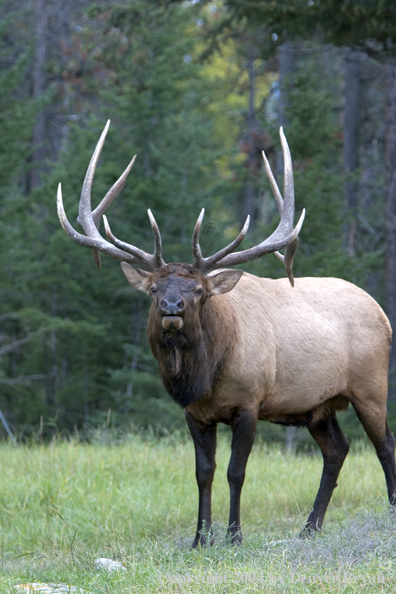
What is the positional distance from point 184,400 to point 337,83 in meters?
19.0

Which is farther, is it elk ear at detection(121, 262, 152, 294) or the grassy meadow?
elk ear at detection(121, 262, 152, 294)

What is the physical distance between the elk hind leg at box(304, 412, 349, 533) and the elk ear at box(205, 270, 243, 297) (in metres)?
1.69

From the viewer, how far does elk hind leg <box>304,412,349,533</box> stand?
21.5ft

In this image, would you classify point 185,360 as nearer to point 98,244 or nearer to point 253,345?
point 253,345

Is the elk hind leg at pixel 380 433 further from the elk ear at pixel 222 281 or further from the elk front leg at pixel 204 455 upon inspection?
the elk ear at pixel 222 281

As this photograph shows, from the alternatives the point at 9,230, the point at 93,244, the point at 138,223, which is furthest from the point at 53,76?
the point at 93,244

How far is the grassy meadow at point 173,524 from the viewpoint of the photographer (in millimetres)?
4355

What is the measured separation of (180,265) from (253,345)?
0.84 meters

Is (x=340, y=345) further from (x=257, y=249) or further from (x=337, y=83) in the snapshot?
(x=337, y=83)

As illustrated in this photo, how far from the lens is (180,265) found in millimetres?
5695

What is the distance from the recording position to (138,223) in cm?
1633

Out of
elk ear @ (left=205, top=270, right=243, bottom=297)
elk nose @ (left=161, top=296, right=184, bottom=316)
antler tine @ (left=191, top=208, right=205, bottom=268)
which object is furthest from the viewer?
elk ear @ (left=205, top=270, right=243, bottom=297)

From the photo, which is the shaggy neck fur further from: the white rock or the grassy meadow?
the white rock

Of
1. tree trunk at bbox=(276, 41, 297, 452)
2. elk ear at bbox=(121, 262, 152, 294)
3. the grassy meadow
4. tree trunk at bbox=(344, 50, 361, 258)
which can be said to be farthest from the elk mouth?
tree trunk at bbox=(344, 50, 361, 258)
